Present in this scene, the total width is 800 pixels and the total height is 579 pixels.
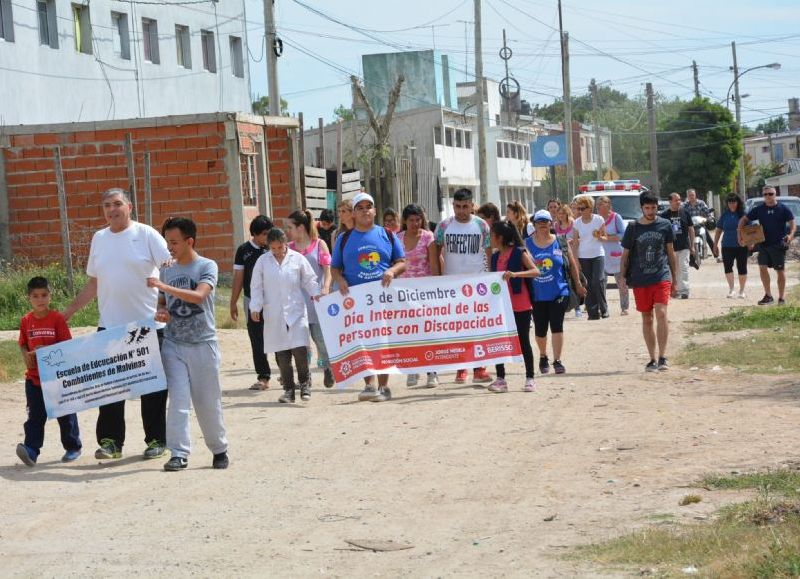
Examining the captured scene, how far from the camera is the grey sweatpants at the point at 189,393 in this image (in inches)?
373

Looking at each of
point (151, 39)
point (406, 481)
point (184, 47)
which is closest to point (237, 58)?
point (184, 47)

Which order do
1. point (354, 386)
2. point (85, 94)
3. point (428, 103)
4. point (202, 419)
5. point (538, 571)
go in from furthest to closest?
point (428, 103)
point (85, 94)
point (354, 386)
point (202, 419)
point (538, 571)

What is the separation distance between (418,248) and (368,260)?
111cm

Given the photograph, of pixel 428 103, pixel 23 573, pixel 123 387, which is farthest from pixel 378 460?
pixel 428 103

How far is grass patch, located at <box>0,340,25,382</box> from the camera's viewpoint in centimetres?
1578

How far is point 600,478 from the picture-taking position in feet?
28.2

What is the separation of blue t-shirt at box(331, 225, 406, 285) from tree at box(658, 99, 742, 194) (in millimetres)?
66996

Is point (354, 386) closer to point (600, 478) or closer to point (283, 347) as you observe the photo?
point (283, 347)

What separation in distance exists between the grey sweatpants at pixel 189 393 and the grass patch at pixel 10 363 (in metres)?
6.80

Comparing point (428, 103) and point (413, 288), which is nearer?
point (413, 288)

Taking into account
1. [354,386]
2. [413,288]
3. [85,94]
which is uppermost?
[85,94]

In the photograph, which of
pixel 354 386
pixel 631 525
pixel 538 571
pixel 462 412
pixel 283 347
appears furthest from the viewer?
pixel 354 386

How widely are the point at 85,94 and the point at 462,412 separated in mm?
30450

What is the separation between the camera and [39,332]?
9.88 metres
